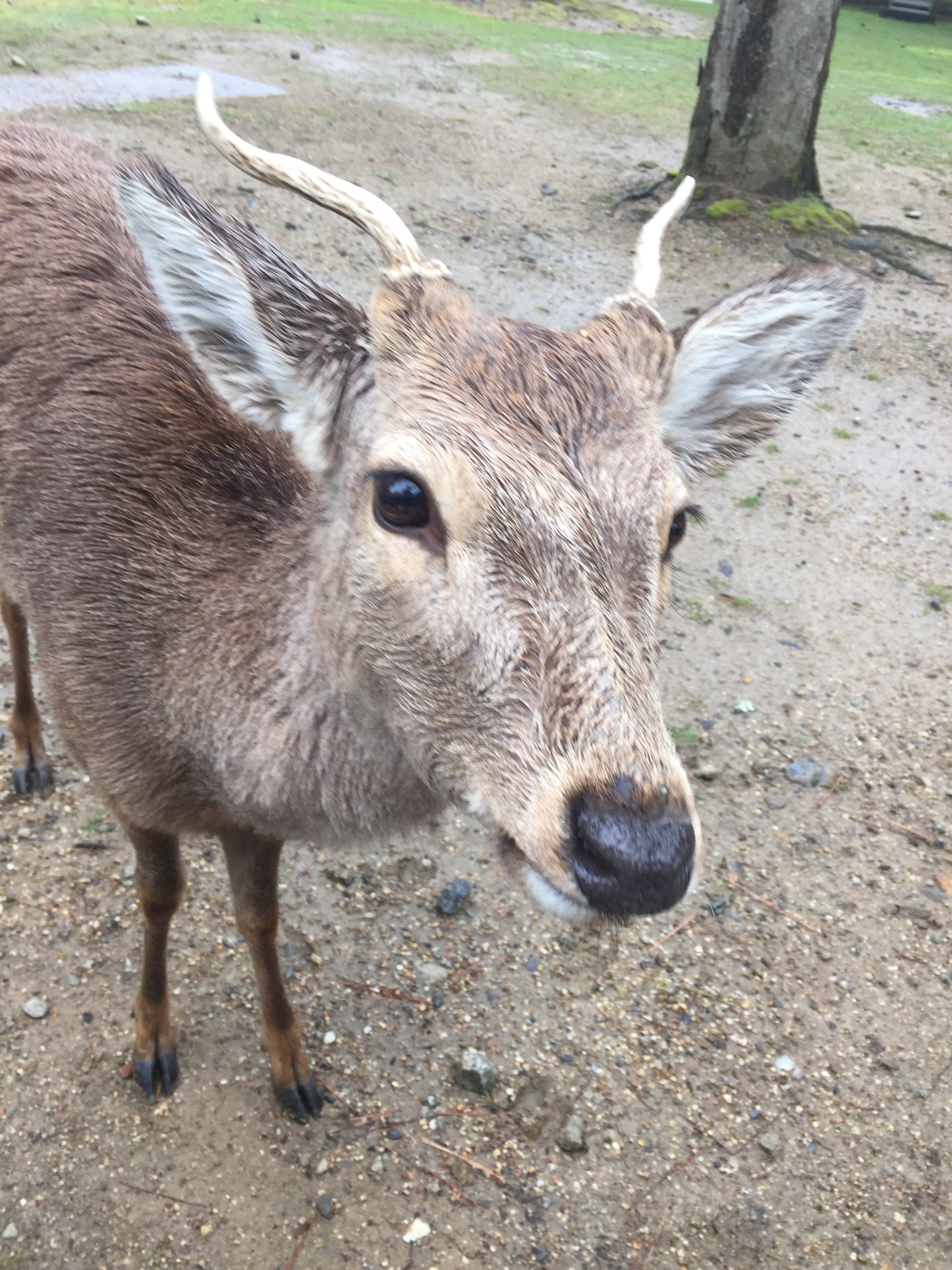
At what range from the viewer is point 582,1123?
10.1ft

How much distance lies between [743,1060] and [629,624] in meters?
2.07

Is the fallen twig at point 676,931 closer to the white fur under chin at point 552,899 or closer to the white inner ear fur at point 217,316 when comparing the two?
the white fur under chin at point 552,899

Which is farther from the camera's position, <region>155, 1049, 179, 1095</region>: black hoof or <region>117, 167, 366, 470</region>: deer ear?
<region>155, 1049, 179, 1095</region>: black hoof

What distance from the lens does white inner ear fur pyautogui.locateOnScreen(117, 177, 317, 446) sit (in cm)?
208

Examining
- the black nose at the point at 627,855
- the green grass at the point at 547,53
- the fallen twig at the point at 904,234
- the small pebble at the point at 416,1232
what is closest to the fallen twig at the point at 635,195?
the fallen twig at the point at 904,234

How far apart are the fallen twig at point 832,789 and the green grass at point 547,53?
10.3 meters

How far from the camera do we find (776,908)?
3.82 metres

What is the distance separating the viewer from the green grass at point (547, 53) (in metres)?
12.1

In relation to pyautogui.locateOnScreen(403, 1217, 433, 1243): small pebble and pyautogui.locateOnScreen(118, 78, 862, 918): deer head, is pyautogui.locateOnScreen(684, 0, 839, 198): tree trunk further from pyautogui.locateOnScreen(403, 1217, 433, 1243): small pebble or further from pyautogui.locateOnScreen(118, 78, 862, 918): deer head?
pyautogui.locateOnScreen(403, 1217, 433, 1243): small pebble

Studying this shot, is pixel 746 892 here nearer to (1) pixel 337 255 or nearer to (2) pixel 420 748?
(2) pixel 420 748

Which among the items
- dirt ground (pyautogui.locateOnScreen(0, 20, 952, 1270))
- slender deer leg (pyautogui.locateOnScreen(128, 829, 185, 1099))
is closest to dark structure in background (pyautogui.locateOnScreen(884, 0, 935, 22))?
dirt ground (pyautogui.locateOnScreen(0, 20, 952, 1270))

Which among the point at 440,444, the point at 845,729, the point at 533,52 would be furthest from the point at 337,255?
the point at 533,52

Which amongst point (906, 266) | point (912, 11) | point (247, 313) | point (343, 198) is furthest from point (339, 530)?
point (912, 11)

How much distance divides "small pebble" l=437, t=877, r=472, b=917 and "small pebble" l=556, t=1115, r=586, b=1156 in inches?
32.7
